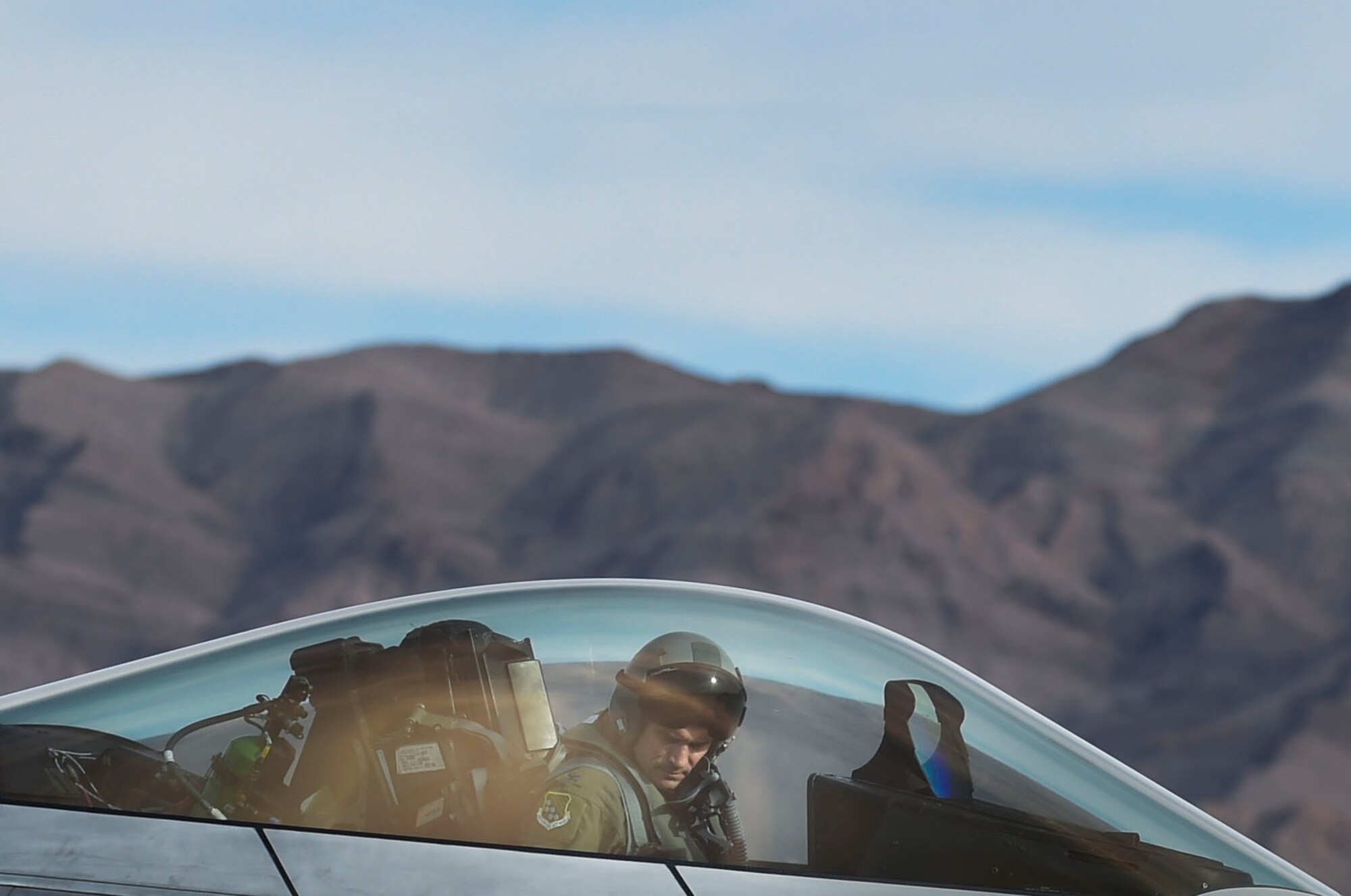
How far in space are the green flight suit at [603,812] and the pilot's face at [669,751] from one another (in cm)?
3

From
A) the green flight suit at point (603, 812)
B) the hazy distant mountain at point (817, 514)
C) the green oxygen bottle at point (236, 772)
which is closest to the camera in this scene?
the green flight suit at point (603, 812)

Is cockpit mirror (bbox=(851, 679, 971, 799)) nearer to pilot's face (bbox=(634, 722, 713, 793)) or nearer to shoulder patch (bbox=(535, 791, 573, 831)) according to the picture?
pilot's face (bbox=(634, 722, 713, 793))

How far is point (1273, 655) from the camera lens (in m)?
61.9

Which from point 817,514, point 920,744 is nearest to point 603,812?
point 920,744

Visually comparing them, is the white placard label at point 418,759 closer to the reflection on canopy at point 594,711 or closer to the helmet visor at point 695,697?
the reflection on canopy at point 594,711

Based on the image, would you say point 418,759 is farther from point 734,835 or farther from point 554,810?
point 734,835

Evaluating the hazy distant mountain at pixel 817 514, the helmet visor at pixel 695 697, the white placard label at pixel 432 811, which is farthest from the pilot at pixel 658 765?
the hazy distant mountain at pixel 817 514

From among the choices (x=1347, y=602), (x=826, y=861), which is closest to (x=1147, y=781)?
(x=826, y=861)

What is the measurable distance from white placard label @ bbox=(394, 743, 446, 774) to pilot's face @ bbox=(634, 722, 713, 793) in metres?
0.45

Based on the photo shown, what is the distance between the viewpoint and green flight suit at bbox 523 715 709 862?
294 centimetres

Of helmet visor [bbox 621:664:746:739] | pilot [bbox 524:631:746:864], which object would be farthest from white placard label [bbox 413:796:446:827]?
helmet visor [bbox 621:664:746:739]

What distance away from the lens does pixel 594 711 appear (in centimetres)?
333

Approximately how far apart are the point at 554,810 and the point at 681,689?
43 cm

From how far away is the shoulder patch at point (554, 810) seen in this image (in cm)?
296
